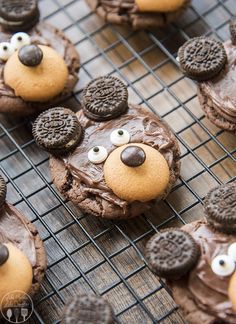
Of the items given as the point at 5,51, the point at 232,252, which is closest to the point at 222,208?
the point at 232,252

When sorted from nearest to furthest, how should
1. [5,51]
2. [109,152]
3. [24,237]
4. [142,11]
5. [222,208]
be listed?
[222,208]
[24,237]
[109,152]
[5,51]
[142,11]

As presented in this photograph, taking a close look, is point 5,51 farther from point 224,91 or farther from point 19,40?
point 224,91

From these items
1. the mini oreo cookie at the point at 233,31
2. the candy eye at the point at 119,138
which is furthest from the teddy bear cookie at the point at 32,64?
the mini oreo cookie at the point at 233,31

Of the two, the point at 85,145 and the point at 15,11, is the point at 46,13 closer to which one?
the point at 15,11

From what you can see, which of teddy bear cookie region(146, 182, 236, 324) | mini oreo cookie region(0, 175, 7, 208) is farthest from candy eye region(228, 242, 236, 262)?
mini oreo cookie region(0, 175, 7, 208)

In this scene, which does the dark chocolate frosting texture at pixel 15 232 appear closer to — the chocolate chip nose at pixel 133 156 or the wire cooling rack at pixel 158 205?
the wire cooling rack at pixel 158 205

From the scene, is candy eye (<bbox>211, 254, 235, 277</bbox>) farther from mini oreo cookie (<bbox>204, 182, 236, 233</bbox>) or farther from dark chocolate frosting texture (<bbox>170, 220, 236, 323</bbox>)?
mini oreo cookie (<bbox>204, 182, 236, 233</bbox>)

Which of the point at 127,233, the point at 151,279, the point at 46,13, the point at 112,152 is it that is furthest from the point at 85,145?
the point at 46,13
